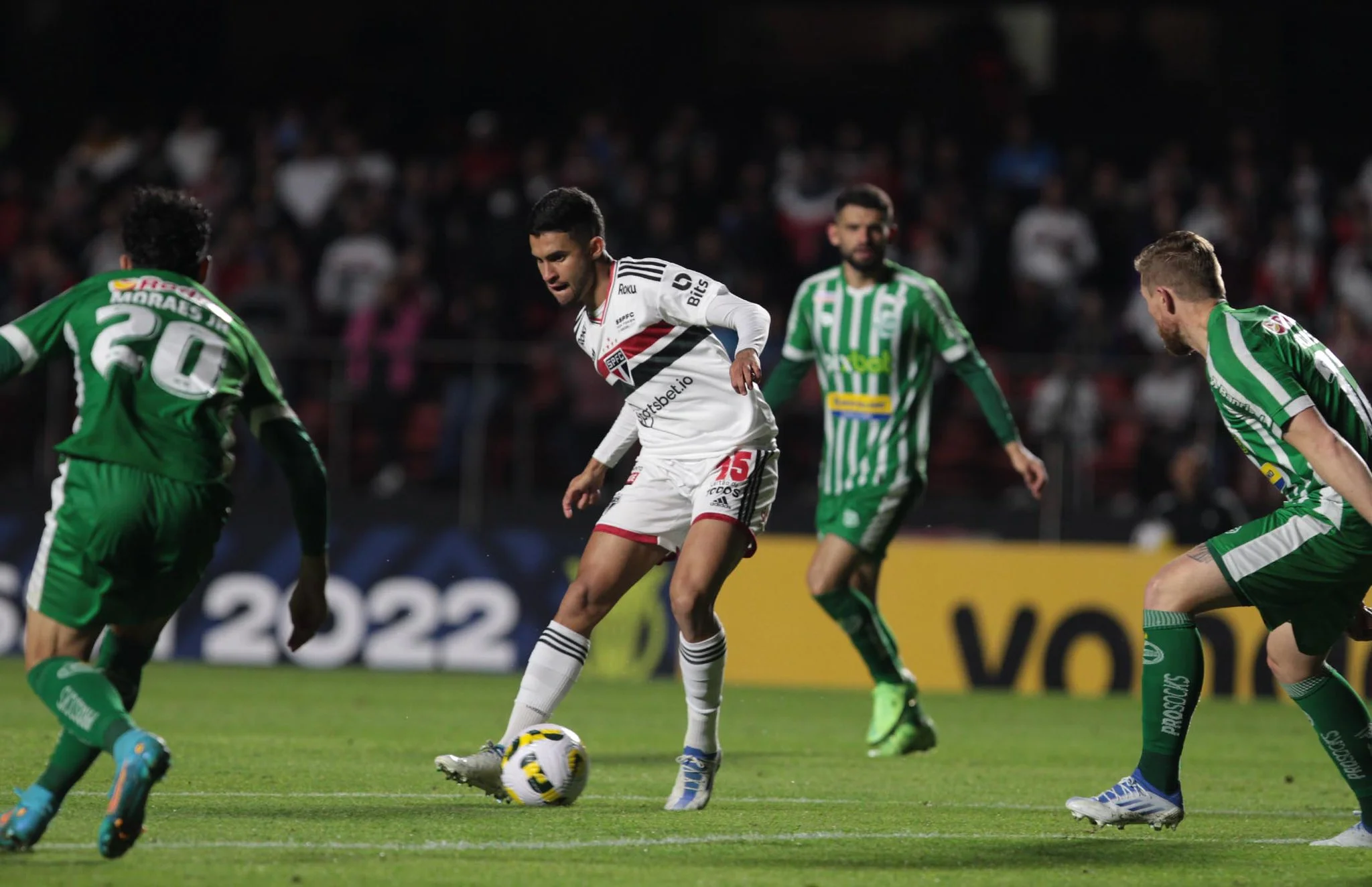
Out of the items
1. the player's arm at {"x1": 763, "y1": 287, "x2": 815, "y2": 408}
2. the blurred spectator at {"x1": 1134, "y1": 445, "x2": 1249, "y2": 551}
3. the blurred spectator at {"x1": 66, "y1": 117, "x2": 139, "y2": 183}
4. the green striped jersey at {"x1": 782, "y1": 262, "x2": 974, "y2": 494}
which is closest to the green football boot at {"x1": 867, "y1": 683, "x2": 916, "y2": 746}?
the green striped jersey at {"x1": 782, "y1": 262, "x2": 974, "y2": 494}

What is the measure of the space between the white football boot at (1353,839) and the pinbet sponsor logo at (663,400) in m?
2.72

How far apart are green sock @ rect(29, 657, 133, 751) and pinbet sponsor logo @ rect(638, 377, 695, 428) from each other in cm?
247

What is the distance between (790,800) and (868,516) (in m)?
2.60

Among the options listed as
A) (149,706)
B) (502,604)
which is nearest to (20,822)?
(149,706)

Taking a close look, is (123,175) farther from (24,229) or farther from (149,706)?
(149,706)

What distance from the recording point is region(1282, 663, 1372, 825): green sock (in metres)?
6.33

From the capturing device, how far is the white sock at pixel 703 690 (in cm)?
690

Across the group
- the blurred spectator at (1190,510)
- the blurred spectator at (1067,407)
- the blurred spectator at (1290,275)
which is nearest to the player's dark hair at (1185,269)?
the blurred spectator at (1190,510)

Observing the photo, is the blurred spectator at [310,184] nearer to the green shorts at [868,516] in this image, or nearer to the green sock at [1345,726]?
the green shorts at [868,516]

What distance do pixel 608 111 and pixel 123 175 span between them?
192 inches

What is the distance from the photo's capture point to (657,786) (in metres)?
Result: 7.66

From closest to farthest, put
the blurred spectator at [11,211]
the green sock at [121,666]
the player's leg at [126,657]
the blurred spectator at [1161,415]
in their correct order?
the green sock at [121,666] → the player's leg at [126,657] → the blurred spectator at [1161,415] → the blurred spectator at [11,211]

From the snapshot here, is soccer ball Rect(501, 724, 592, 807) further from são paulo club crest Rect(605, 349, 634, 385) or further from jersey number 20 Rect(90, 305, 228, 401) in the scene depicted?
jersey number 20 Rect(90, 305, 228, 401)

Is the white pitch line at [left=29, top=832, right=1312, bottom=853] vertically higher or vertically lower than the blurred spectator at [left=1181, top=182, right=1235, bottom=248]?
lower
